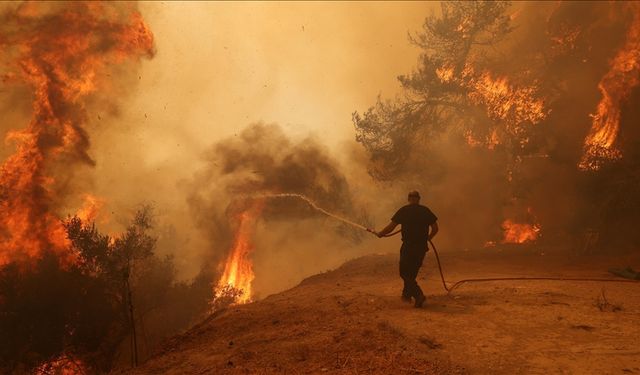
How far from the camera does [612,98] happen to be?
16734mm

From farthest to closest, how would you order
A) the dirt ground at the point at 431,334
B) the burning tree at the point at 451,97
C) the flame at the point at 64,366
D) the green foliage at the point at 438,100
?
1. the green foliage at the point at 438,100
2. the burning tree at the point at 451,97
3. the flame at the point at 64,366
4. the dirt ground at the point at 431,334

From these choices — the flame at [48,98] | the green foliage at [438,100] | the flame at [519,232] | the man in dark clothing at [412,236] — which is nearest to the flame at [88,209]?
the flame at [48,98]

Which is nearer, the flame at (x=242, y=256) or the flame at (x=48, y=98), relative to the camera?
the flame at (x=48, y=98)

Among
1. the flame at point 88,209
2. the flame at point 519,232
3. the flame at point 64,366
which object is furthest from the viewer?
the flame at point 88,209

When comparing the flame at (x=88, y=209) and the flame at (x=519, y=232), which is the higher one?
the flame at (x=88, y=209)

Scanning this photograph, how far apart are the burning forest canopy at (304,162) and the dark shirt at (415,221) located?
644 cm

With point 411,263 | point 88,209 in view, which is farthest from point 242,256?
point 411,263

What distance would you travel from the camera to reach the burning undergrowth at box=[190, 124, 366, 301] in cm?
2495

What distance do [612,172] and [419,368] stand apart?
15.1m

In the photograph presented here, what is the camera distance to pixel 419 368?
4148 mm

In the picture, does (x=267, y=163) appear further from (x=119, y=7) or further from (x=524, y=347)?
(x=524, y=347)

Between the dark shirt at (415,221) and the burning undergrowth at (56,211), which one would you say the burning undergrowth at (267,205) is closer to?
the burning undergrowth at (56,211)

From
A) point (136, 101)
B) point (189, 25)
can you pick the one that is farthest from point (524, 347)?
point (136, 101)

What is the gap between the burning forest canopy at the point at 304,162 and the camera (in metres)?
16.1
